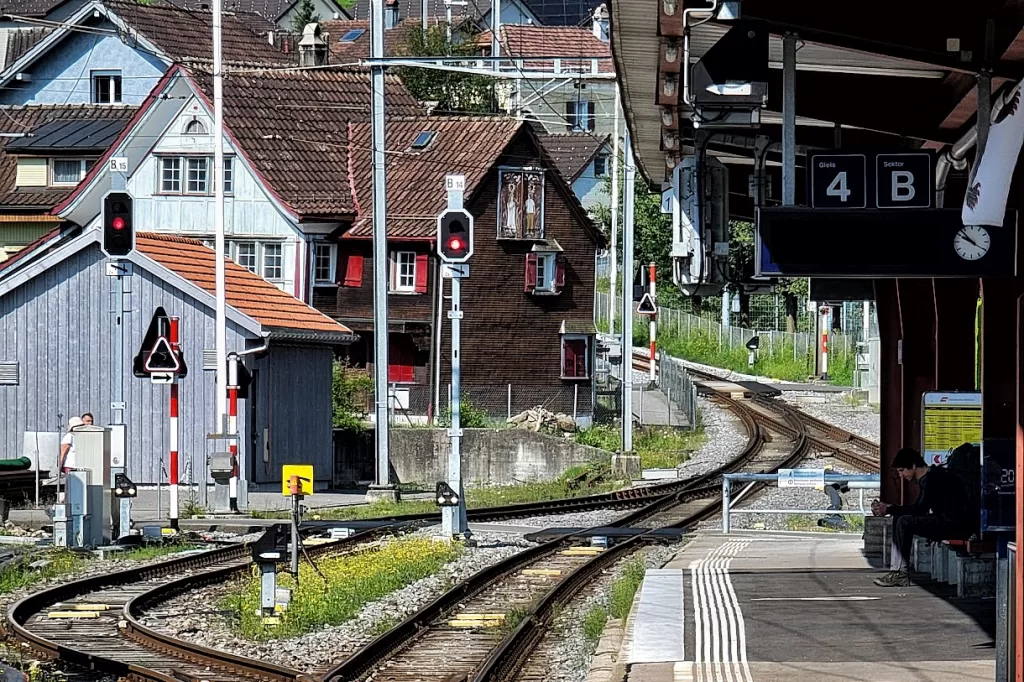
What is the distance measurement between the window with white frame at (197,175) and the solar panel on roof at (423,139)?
5.82 m

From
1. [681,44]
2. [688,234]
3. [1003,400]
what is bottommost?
[1003,400]

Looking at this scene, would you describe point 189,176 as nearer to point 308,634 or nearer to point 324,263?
point 324,263

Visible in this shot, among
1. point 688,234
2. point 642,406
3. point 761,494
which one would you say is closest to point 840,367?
point 642,406

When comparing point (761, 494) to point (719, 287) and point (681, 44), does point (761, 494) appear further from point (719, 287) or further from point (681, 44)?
point (681, 44)

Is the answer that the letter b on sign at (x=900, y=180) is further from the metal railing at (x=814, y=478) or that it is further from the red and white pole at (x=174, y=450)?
the red and white pole at (x=174, y=450)

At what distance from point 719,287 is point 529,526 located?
412 inches

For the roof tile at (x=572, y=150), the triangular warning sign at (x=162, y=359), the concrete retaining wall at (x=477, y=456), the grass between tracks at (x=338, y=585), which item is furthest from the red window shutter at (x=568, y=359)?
the roof tile at (x=572, y=150)

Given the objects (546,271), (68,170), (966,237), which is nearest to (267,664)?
(966,237)

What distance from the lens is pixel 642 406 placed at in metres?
47.9

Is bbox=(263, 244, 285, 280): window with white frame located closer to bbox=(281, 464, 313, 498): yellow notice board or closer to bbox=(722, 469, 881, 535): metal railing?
bbox=(722, 469, 881, 535): metal railing

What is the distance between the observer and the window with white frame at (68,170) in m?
50.9

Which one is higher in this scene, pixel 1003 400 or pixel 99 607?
pixel 1003 400

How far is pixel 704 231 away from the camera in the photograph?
1527 centimetres

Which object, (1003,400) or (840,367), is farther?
(840,367)
